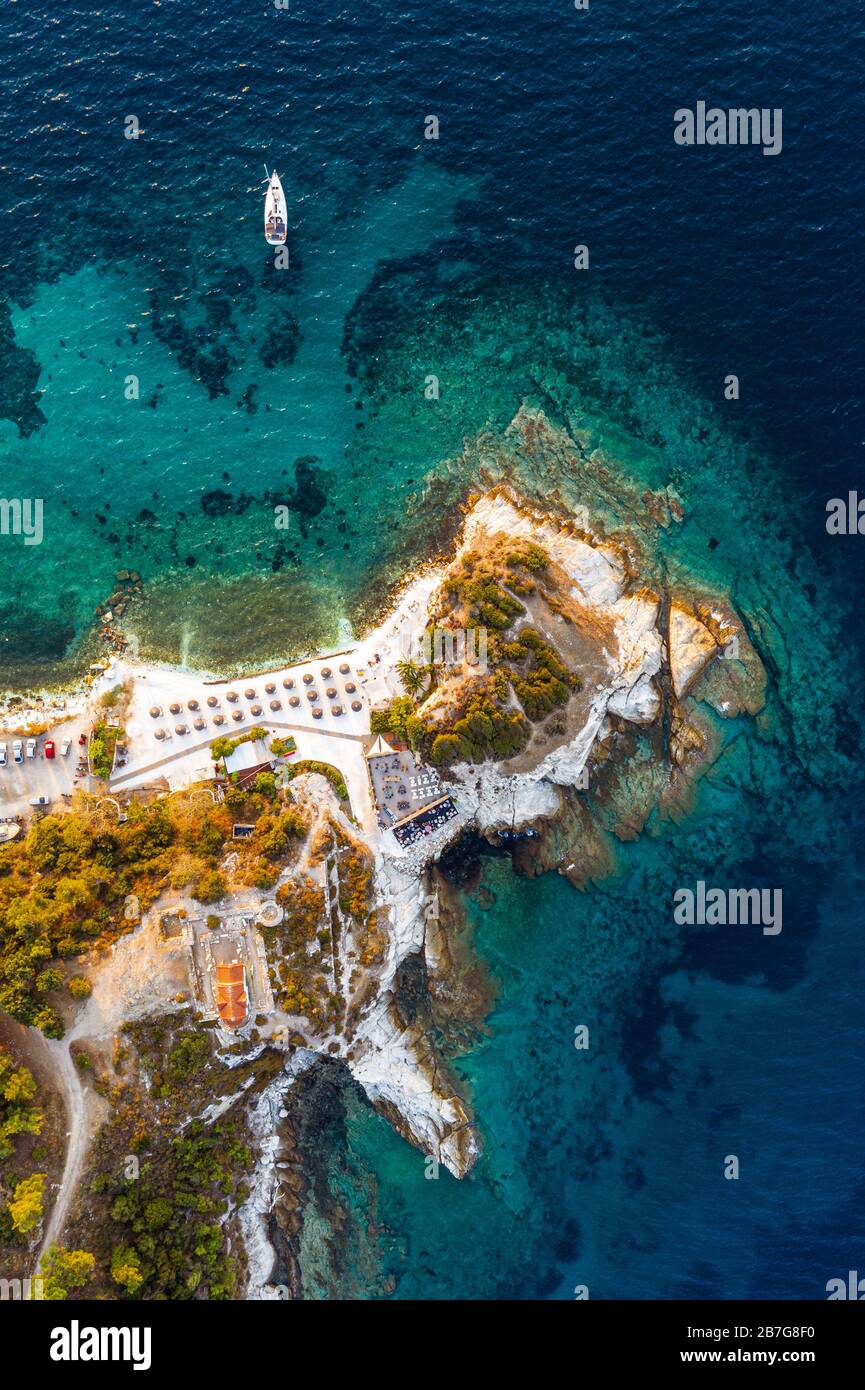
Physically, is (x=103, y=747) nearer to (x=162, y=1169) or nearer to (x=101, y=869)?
(x=101, y=869)

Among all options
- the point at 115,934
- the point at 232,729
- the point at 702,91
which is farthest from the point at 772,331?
the point at 115,934

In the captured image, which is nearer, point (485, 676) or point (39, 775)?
point (485, 676)

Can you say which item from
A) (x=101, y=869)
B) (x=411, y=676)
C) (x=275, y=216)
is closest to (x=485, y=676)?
(x=411, y=676)

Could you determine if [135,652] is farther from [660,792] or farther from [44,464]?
[660,792]

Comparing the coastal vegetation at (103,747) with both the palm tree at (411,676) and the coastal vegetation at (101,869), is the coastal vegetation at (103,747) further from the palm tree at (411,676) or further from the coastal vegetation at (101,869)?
the palm tree at (411,676)

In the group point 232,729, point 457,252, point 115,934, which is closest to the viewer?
point 115,934
